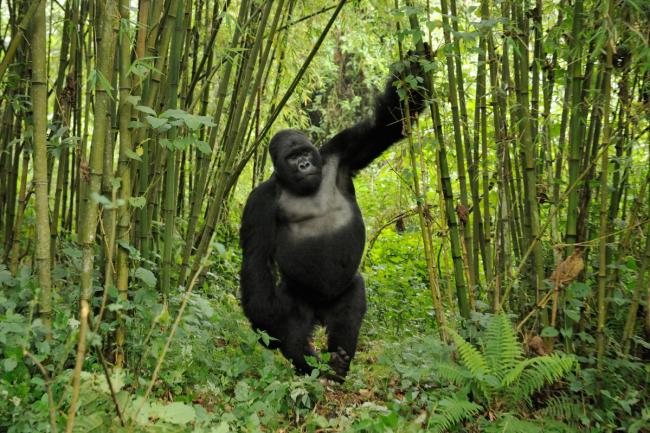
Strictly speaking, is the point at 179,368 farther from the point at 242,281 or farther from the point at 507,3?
the point at 507,3

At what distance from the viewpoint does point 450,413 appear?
2814 mm

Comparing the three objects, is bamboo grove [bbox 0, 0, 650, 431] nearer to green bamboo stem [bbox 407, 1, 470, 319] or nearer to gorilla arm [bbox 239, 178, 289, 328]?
green bamboo stem [bbox 407, 1, 470, 319]

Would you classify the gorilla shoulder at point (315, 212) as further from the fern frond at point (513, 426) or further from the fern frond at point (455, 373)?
the fern frond at point (513, 426)

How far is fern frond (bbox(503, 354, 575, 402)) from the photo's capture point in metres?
2.82

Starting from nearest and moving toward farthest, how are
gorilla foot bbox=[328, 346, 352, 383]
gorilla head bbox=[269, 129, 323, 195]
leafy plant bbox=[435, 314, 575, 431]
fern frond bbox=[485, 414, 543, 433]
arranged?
fern frond bbox=[485, 414, 543, 433]
leafy plant bbox=[435, 314, 575, 431]
gorilla foot bbox=[328, 346, 352, 383]
gorilla head bbox=[269, 129, 323, 195]

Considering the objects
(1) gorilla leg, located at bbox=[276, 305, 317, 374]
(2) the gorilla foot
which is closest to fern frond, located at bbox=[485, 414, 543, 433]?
(2) the gorilla foot

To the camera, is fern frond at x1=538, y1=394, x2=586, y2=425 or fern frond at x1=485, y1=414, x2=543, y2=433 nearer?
fern frond at x1=485, y1=414, x2=543, y2=433

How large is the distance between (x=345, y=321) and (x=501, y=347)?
3.53 ft

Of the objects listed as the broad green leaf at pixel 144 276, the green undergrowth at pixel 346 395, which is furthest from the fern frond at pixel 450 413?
the broad green leaf at pixel 144 276

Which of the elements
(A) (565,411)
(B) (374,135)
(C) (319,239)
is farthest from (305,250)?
(A) (565,411)

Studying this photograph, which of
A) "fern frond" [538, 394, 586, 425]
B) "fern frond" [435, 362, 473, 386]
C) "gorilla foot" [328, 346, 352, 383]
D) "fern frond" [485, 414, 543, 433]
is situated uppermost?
"fern frond" [435, 362, 473, 386]

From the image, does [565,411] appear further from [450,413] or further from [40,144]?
[40,144]

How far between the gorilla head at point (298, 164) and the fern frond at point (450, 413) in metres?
1.48

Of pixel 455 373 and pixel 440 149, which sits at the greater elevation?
pixel 440 149
